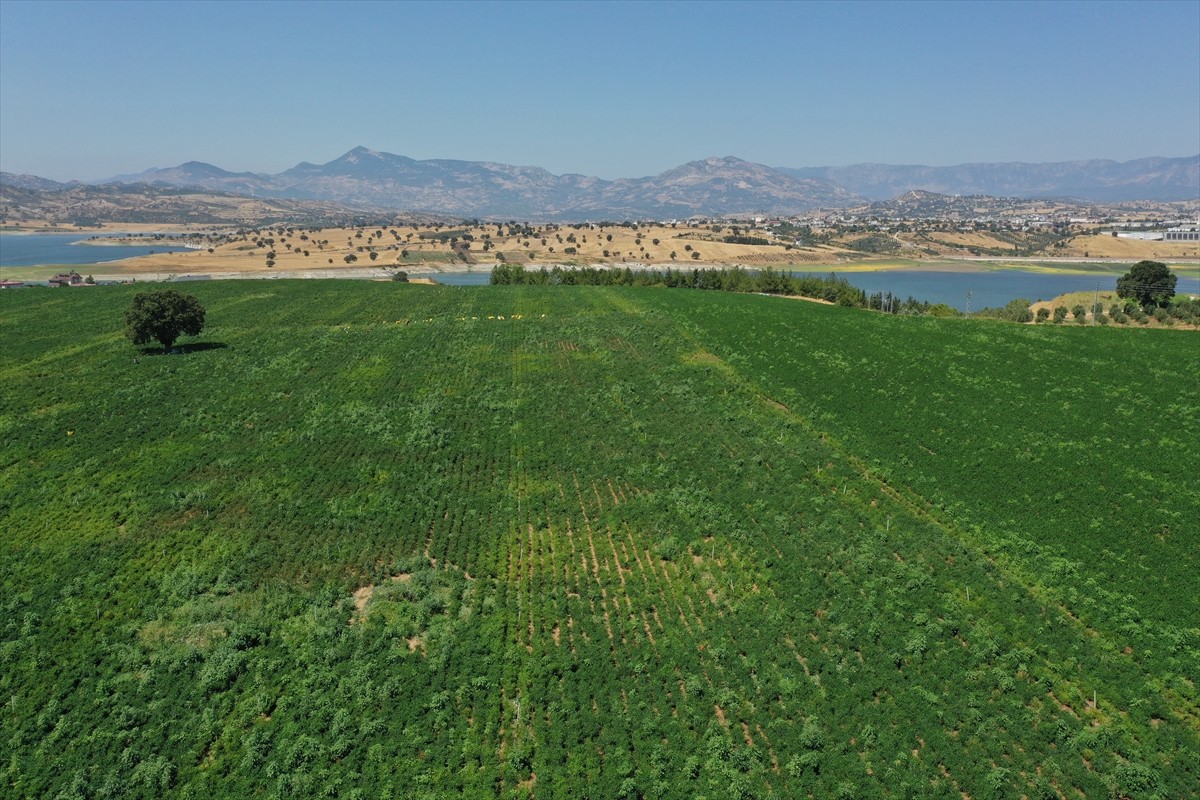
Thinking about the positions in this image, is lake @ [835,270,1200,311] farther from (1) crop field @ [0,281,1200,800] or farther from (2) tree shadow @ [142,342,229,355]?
(2) tree shadow @ [142,342,229,355]

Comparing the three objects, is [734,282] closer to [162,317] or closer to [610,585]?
[162,317]

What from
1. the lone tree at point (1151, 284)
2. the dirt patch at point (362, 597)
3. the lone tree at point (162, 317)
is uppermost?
the lone tree at point (1151, 284)

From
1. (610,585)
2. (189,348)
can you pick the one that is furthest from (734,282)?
(610,585)

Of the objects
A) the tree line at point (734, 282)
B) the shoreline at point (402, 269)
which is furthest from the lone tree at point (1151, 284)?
the shoreline at point (402, 269)

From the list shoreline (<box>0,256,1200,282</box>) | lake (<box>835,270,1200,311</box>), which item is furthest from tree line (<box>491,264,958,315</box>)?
shoreline (<box>0,256,1200,282</box>)

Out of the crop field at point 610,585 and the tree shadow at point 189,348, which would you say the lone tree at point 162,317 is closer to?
the tree shadow at point 189,348
